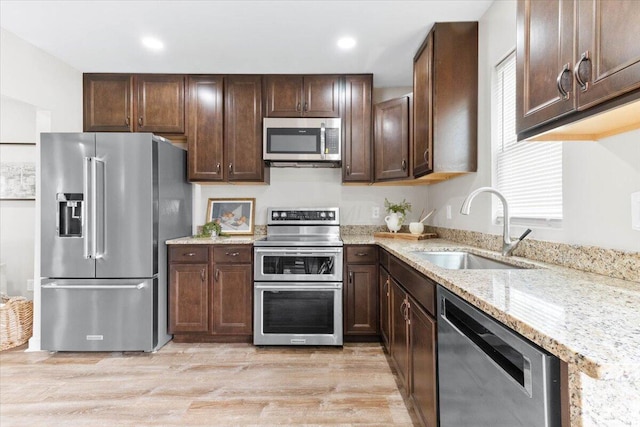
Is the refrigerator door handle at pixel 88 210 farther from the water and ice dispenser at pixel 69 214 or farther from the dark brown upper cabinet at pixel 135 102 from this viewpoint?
the dark brown upper cabinet at pixel 135 102

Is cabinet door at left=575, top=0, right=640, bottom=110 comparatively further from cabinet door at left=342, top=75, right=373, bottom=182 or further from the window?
cabinet door at left=342, top=75, right=373, bottom=182

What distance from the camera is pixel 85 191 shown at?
2693 millimetres

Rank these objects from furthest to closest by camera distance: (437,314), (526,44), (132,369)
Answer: (132,369)
(437,314)
(526,44)

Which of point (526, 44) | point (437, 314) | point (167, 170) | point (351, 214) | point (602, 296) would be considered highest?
point (526, 44)

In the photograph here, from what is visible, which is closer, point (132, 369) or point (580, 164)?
point (580, 164)

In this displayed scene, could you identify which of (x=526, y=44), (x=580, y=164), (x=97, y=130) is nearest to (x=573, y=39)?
(x=526, y=44)

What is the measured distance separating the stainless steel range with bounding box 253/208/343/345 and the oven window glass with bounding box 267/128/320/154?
2.87 ft

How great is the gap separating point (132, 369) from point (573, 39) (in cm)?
308

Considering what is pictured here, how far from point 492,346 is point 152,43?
3.01 metres

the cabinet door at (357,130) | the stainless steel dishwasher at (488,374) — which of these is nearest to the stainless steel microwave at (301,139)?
the cabinet door at (357,130)

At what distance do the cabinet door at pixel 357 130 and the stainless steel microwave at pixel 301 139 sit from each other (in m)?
0.10

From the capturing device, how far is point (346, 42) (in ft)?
8.80

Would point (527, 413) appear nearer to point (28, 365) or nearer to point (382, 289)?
point (382, 289)

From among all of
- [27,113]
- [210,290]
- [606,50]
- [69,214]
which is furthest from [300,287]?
[27,113]
